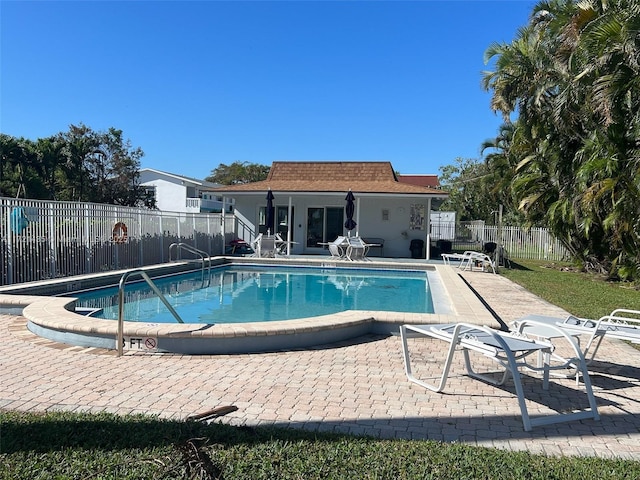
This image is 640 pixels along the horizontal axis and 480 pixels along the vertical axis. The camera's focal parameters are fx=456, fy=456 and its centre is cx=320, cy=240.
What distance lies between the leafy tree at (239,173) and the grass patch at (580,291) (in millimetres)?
49903

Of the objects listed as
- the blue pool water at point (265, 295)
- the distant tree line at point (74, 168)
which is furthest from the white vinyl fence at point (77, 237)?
the distant tree line at point (74, 168)

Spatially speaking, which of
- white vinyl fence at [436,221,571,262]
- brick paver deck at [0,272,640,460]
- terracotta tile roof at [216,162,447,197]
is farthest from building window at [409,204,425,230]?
brick paver deck at [0,272,640,460]

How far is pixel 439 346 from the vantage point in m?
6.42

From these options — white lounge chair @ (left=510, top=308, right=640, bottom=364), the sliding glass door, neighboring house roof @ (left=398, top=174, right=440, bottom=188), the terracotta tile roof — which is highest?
neighboring house roof @ (left=398, top=174, right=440, bottom=188)

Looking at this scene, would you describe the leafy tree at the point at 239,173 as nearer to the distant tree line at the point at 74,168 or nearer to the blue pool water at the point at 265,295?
the distant tree line at the point at 74,168

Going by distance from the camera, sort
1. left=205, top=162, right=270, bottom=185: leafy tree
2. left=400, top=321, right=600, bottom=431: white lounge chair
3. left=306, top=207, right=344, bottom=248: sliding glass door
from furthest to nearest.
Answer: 1. left=205, top=162, right=270, bottom=185: leafy tree
2. left=306, top=207, right=344, bottom=248: sliding glass door
3. left=400, top=321, right=600, bottom=431: white lounge chair

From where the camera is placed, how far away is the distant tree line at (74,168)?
1300 inches

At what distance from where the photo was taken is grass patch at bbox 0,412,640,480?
9.21 ft

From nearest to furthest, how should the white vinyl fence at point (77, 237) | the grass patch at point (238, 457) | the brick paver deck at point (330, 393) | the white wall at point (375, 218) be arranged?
the grass patch at point (238, 457), the brick paver deck at point (330, 393), the white vinyl fence at point (77, 237), the white wall at point (375, 218)

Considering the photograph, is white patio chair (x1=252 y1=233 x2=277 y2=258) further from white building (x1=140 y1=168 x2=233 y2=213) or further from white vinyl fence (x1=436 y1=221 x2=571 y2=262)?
white building (x1=140 y1=168 x2=233 y2=213)

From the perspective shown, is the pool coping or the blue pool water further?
the blue pool water

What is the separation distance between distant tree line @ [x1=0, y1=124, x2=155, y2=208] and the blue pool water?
24112 millimetres

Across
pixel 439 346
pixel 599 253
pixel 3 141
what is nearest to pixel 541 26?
pixel 599 253

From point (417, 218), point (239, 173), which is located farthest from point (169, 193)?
point (417, 218)
